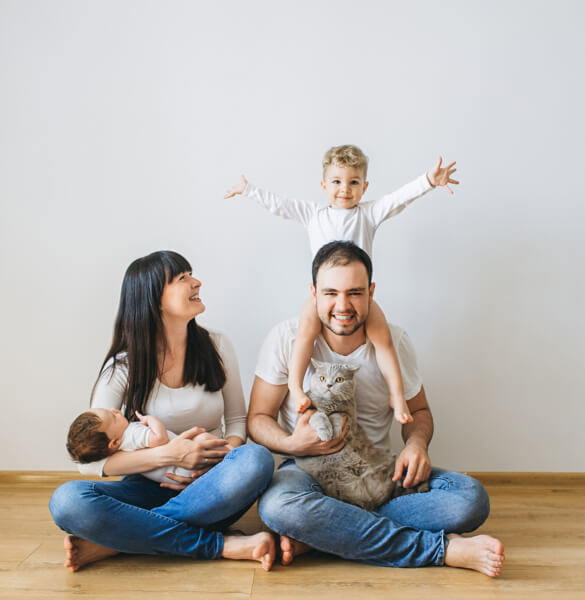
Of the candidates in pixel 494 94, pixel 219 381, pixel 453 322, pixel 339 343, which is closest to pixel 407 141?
pixel 494 94

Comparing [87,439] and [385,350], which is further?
[385,350]

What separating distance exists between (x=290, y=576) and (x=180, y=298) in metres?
0.87

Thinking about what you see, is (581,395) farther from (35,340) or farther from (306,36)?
(35,340)

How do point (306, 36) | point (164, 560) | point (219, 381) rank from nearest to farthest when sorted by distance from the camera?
point (164, 560) → point (219, 381) → point (306, 36)

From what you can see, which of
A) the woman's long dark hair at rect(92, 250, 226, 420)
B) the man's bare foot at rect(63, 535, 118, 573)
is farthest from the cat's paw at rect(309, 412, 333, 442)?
the man's bare foot at rect(63, 535, 118, 573)

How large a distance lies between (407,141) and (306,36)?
580mm

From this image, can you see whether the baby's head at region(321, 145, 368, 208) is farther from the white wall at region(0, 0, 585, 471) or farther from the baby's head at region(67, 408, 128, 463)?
the baby's head at region(67, 408, 128, 463)

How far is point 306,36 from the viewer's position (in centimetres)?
226

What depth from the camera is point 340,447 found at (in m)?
1.74

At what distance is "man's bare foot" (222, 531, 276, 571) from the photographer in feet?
5.19

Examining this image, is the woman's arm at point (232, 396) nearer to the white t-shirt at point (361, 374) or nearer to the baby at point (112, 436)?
the white t-shirt at point (361, 374)

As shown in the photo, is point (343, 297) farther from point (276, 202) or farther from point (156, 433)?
point (156, 433)

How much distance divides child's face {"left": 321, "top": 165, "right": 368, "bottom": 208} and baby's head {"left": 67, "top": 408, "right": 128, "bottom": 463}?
1002 mm

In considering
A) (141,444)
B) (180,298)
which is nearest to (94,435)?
(141,444)
